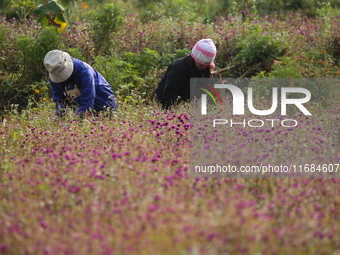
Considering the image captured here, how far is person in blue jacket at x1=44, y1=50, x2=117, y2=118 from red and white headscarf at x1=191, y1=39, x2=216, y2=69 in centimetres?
138

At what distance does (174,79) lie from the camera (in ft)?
17.4

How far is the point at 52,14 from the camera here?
29.7 feet

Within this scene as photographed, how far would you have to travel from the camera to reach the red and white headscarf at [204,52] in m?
4.97

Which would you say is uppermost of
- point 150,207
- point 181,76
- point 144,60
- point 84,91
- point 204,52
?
point 204,52

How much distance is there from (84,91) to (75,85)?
25cm

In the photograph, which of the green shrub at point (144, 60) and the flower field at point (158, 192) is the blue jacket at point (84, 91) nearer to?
the flower field at point (158, 192)

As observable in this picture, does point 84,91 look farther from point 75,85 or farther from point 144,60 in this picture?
point 144,60

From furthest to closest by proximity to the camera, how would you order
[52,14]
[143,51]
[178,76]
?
[52,14] < [143,51] < [178,76]

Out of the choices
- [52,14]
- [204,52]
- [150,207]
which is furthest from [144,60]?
[150,207]

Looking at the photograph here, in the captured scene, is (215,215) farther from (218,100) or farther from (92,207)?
(218,100)

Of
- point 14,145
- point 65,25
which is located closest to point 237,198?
point 14,145

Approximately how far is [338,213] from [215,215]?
3.02ft

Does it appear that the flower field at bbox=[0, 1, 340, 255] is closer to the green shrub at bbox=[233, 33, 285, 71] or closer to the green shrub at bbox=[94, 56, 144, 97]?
the green shrub at bbox=[94, 56, 144, 97]

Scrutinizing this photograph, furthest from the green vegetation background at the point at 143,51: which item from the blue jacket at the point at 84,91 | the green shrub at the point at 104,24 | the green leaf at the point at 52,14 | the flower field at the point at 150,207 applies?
the flower field at the point at 150,207
